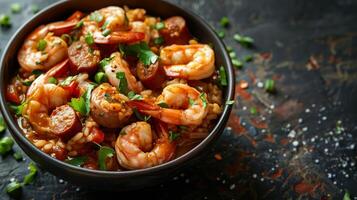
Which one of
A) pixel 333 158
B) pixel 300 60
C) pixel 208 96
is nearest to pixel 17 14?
pixel 208 96

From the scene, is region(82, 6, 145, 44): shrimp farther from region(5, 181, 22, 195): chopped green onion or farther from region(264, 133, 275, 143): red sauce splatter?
region(264, 133, 275, 143): red sauce splatter

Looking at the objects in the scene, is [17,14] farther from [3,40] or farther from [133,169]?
[133,169]

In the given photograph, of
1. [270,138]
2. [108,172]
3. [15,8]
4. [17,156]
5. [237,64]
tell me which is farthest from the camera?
[15,8]

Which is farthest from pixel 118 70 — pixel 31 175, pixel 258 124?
pixel 258 124

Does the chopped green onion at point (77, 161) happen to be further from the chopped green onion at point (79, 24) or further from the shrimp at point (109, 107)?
the chopped green onion at point (79, 24)

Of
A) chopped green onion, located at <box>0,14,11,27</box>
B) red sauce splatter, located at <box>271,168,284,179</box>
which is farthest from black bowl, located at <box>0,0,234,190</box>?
chopped green onion, located at <box>0,14,11,27</box>

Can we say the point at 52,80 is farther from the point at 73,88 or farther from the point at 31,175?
the point at 31,175
